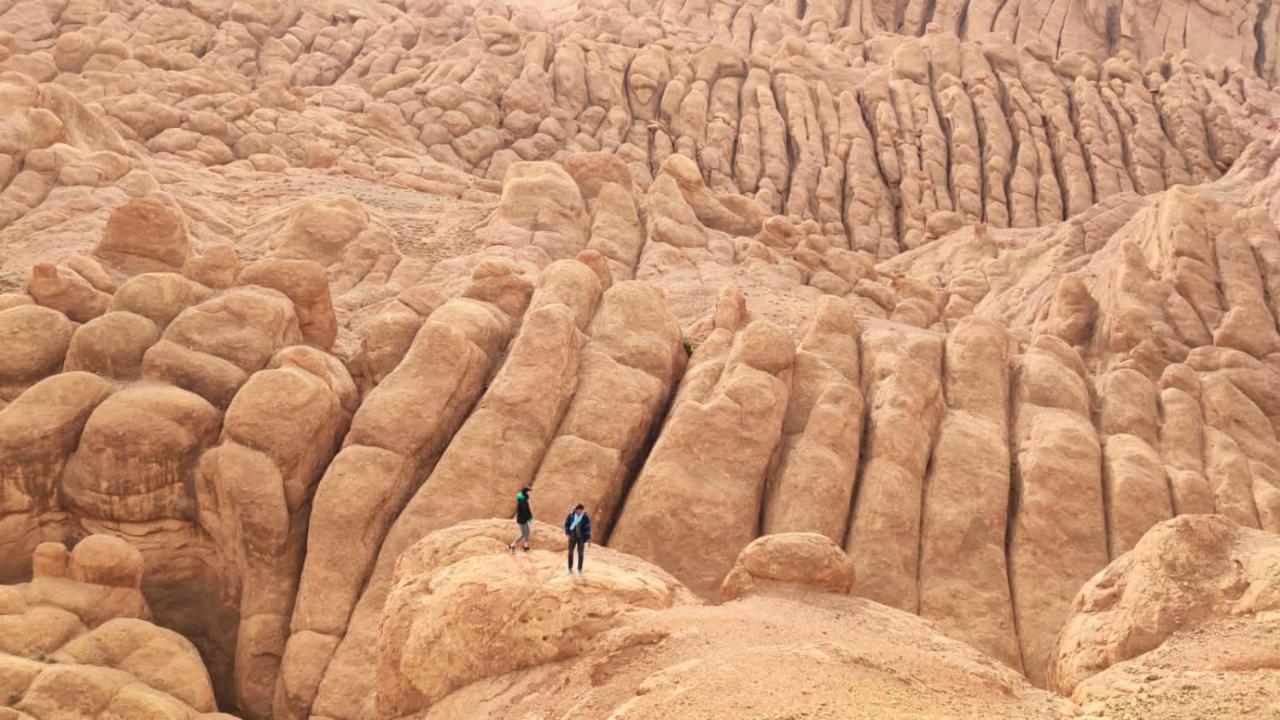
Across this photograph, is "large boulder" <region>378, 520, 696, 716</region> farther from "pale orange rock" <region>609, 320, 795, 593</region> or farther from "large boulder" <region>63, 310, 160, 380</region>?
"large boulder" <region>63, 310, 160, 380</region>

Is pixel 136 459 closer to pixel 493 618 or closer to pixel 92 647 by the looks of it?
pixel 92 647

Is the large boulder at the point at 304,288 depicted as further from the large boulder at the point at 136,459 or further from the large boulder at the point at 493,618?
the large boulder at the point at 493,618

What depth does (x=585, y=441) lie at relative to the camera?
24.2 meters

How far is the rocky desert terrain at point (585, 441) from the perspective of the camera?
14.9m

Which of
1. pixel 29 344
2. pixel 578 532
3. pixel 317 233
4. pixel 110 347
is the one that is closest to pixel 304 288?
pixel 110 347

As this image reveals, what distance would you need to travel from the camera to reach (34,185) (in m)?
33.0

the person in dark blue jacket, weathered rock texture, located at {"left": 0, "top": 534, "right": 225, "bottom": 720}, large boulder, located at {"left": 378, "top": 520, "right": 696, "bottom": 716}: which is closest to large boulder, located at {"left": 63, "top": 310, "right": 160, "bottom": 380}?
weathered rock texture, located at {"left": 0, "top": 534, "right": 225, "bottom": 720}

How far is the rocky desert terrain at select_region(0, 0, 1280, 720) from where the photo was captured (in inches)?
586

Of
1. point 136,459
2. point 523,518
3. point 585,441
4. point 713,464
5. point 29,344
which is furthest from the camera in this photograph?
point 585,441

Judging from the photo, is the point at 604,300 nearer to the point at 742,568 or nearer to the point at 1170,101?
the point at 742,568

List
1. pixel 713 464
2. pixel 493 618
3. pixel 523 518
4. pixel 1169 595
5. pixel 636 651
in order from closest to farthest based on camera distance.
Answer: pixel 636 651
pixel 1169 595
pixel 493 618
pixel 523 518
pixel 713 464

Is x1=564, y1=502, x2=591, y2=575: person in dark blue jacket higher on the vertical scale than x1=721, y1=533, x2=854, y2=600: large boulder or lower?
lower

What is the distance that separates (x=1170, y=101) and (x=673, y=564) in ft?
204

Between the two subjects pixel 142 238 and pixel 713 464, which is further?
pixel 142 238
